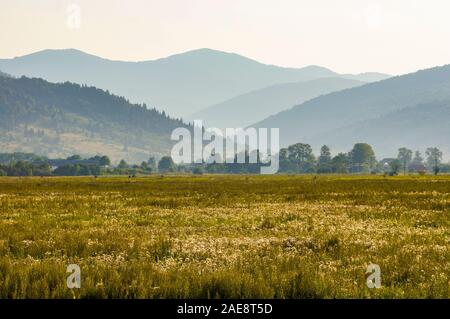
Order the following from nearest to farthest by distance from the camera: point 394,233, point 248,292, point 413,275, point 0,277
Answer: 1. point 248,292
2. point 0,277
3. point 413,275
4. point 394,233

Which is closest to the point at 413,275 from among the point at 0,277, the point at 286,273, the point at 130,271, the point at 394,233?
the point at 286,273

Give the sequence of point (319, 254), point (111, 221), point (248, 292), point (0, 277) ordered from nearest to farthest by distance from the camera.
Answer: point (248, 292), point (0, 277), point (319, 254), point (111, 221)

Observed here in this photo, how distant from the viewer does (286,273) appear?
37.9 feet

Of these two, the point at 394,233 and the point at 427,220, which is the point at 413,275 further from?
the point at 427,220

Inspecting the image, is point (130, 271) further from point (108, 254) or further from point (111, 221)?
point (111, 221)

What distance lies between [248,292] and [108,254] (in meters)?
5.98

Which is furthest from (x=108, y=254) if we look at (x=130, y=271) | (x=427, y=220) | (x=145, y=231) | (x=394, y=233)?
(x=427, y=220)

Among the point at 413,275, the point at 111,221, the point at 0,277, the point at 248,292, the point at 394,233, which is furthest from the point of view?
the point at 111,221

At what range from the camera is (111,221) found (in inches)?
939

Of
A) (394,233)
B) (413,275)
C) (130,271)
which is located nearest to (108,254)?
(130,271)
